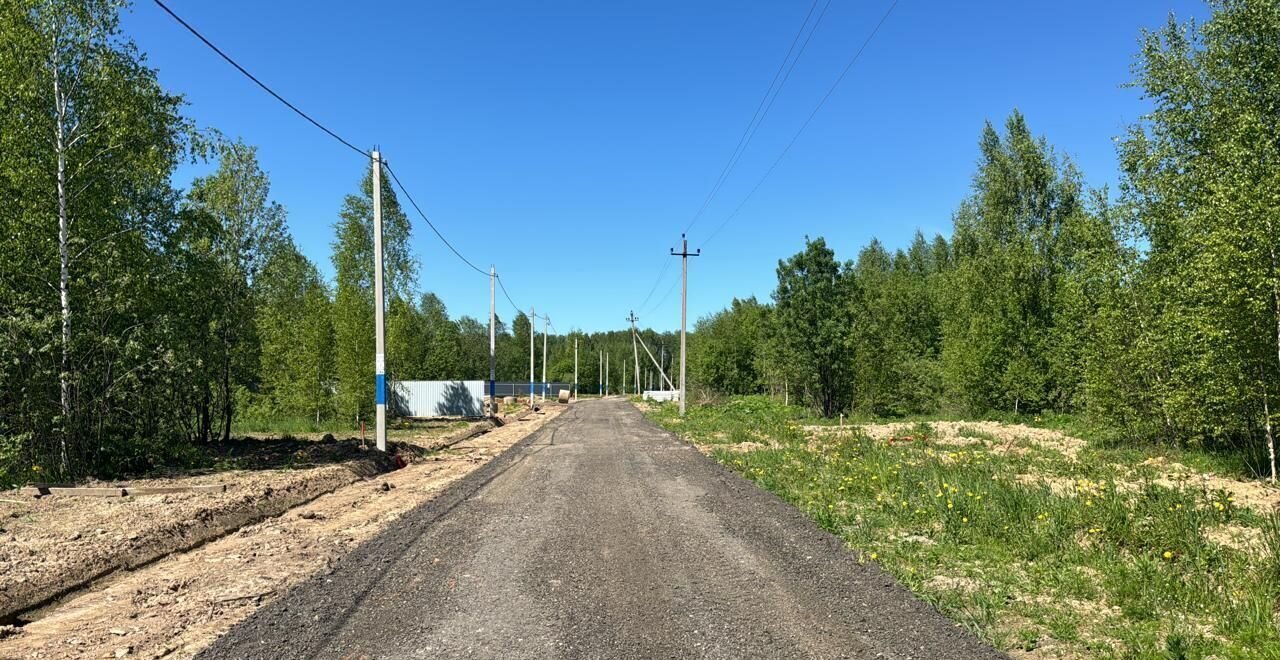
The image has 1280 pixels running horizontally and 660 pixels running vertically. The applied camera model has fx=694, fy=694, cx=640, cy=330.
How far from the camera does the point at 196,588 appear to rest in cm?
612

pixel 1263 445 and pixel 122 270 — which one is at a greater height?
pixel 122 270

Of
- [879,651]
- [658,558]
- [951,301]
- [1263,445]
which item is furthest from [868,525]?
[951,301]

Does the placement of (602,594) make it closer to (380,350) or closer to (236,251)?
(380,350)

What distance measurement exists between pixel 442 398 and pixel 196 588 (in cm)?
3847

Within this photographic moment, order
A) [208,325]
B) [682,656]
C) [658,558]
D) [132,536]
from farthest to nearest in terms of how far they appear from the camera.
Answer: [208,325], [132,536], [658,558], [682,656]

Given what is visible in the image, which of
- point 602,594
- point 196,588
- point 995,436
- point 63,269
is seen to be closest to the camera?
point 602,594

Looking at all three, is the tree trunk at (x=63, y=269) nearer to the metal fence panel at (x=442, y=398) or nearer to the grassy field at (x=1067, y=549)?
the grassy field at (x=1067, y=549)

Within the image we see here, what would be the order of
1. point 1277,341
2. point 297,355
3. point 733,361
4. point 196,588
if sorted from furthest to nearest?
point 733,361 < point 297,355 < point 1277,341 < point 196,588

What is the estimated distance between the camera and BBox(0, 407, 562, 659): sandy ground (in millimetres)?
4773

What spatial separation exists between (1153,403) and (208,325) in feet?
81.8

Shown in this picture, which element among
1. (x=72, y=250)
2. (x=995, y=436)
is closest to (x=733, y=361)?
(x=995, y=436)

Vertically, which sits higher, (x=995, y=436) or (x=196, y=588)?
(x=196, y=588)

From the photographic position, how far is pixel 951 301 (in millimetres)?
38438

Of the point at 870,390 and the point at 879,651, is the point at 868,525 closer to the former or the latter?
the point at 879,651
